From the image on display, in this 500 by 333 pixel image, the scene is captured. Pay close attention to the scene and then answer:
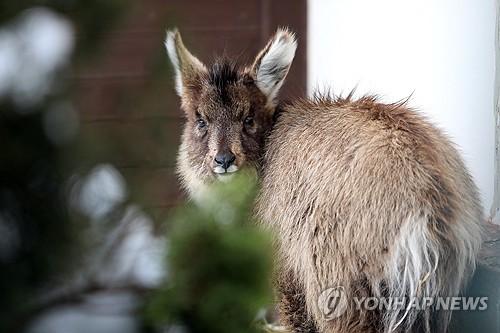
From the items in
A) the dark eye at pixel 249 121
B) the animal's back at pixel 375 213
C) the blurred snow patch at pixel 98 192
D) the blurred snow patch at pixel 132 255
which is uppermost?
the blurred snow patch at pixel 98 192

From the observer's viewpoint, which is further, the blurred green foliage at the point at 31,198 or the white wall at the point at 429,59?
the white wall at the point at 429,59

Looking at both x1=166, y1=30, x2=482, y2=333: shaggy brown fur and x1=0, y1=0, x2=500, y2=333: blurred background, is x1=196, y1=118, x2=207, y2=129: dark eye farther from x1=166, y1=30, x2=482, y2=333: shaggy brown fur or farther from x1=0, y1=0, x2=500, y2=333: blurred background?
x1=0, y1=0, x2=500, y2=333: blurred background

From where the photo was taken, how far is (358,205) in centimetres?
362

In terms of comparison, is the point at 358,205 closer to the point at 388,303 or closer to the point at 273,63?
the point at 388,303

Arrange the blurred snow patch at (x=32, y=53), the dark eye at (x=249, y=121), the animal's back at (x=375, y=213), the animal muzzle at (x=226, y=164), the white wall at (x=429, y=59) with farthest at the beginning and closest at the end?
the white wall at (x=429, y=59) → the dark eye at (x=249, y=121) → the animal muzzle at (x=226, y=164) → the animal's back at (x=375, y=213) → the blurred snow patch at (x=32, y=53)

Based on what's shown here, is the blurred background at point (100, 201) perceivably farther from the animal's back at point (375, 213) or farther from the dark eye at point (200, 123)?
the dark eye at point (200, 123)

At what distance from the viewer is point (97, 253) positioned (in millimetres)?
1646

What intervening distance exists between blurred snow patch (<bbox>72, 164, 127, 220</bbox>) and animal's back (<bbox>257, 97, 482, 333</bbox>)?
1.97 metres

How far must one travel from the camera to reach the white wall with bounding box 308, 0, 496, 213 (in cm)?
518

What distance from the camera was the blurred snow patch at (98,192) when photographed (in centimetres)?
162

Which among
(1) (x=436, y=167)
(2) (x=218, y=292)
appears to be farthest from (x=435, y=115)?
(2) (x=218, y=292)

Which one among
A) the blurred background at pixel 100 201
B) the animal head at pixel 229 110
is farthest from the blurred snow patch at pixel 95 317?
the animal head at pixel 229 110

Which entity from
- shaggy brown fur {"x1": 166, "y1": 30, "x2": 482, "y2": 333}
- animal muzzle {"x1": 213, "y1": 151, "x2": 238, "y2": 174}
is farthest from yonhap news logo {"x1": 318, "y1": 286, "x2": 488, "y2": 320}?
animal muzzle {"x1": 213, "y1": 151, "x2": 238, "y2": 174}

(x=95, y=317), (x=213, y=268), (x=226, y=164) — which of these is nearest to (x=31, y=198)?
(x=95, y=317)
